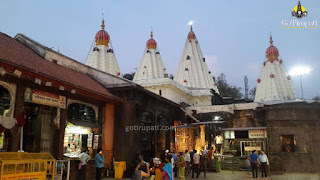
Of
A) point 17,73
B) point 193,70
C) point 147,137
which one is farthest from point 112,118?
point 193,70

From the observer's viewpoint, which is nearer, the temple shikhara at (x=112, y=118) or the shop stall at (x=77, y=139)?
the temple shikhara at (x=112, y=118)

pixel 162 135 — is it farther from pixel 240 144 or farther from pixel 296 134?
pixel 296 134

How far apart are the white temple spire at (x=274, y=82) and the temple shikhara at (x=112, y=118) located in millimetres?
10873

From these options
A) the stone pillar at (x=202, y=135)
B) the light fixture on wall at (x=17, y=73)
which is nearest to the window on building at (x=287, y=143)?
the stone pillar at (x=202, y=135)

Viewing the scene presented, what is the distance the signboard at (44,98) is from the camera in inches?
413

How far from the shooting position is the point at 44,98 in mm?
11094

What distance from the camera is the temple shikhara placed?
34.6ft

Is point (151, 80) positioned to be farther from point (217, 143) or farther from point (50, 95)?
point (50, 95)

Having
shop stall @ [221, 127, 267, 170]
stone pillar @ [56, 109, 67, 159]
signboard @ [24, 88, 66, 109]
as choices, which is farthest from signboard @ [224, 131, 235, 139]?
signboard @ [24, 88, 66, 109]

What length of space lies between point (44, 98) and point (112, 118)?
4.85 metres

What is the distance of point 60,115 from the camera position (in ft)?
39.4

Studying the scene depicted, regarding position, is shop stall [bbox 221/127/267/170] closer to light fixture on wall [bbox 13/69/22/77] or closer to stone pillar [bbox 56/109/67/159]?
stone pillar [bbox 56/109/67/159]

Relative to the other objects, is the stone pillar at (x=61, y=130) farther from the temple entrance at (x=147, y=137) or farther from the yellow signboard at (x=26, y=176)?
the temple entrance at (x=147, y=137)

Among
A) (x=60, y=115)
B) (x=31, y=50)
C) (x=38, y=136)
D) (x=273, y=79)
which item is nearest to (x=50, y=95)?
(x=60, y=115)
